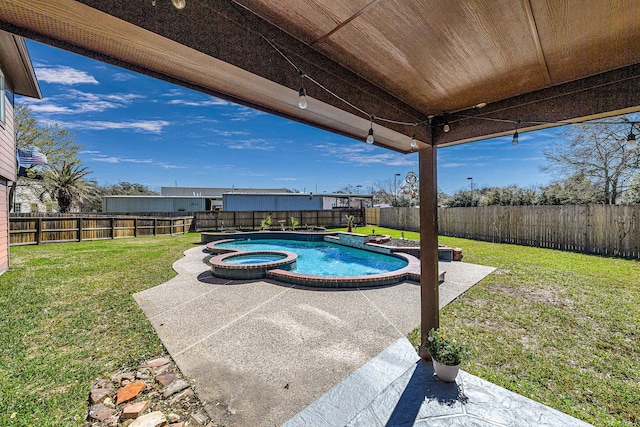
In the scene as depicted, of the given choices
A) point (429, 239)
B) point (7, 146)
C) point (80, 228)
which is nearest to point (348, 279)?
point (429, 239)

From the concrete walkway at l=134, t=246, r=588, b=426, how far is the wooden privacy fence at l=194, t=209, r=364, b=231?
42.3 ft

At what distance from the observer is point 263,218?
63.3 ft

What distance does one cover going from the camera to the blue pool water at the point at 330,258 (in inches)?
317

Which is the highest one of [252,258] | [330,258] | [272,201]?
[272,201]

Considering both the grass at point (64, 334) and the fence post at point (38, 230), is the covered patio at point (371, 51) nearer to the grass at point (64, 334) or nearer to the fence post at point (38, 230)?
the grass at point (64, 334)

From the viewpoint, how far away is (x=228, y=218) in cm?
1850

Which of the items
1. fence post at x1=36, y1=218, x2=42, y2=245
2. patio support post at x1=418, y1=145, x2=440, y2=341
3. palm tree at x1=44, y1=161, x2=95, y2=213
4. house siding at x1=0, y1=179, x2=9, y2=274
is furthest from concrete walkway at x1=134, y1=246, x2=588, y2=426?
palm tree at x1=44, y1=161, x2=95, y2=213

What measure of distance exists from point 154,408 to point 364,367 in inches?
74.6

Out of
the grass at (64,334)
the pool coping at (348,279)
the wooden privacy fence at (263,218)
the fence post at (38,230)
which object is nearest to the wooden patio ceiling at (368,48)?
the grass at (64,334)

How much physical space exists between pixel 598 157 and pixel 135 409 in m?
17.8

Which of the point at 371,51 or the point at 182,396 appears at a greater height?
the point at 371,51

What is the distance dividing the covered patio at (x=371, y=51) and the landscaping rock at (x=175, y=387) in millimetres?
2534

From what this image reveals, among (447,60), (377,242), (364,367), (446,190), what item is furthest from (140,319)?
(446,190)

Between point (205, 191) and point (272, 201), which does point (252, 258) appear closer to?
point (272, 201)
